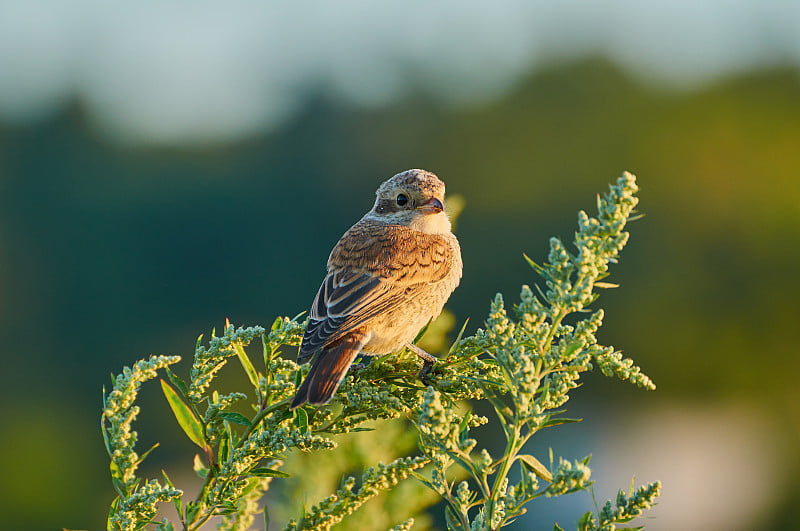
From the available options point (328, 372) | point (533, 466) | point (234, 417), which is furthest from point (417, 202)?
point (533, 466)

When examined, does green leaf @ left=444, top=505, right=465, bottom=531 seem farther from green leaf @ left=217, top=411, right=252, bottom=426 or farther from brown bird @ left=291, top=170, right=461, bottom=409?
brown bird @ left=291, top=170, right=461, bottom=409

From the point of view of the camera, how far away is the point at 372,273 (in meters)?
3.30

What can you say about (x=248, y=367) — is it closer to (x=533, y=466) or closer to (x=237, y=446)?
(x=237, y=446)

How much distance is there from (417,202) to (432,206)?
14 cm

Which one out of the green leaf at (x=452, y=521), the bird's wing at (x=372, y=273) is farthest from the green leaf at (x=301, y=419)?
the bird's wing at (x=372, y=273)

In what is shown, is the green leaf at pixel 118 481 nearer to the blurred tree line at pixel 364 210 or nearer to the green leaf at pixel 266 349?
the green leaf at pixel 266 349

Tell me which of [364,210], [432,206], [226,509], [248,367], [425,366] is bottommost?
[364,210]

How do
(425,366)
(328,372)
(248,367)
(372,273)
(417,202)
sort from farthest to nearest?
(417,202)
(372,273)
(425,366)
(328,372)
(248,367)

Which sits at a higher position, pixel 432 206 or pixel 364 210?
pixel 432 206

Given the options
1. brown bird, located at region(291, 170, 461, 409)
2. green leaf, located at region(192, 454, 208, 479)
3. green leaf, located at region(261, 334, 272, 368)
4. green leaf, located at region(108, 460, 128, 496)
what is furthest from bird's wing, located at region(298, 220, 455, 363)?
green leaf, located at region(108, 460, 128, 496)

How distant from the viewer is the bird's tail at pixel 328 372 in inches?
53.2

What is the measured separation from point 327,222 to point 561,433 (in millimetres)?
15172

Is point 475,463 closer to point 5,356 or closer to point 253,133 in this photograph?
point 5,356

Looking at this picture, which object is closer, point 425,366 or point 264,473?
point 264,473
